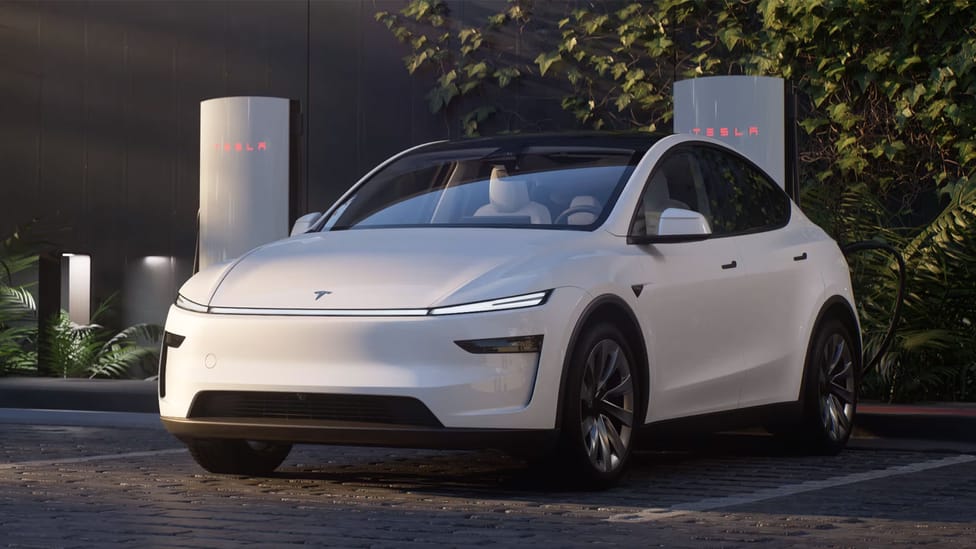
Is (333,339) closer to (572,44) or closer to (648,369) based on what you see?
(648,369)

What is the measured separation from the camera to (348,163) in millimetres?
14859

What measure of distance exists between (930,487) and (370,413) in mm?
2552

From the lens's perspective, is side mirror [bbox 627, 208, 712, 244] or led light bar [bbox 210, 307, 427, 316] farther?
side mirror [bbox 627, 208, 712, 244]

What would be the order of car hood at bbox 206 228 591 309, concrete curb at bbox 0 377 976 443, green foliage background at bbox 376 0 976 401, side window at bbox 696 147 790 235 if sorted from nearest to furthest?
car hood at bbox 206 228 591 309, side window at bbox 696 147 790 235, concrete curb at bbox 0 377 976 443, green foliage background at bbox 376 0 976 401

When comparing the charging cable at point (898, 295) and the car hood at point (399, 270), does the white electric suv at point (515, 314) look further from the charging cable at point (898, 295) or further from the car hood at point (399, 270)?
the charging cable at point (898, 295)

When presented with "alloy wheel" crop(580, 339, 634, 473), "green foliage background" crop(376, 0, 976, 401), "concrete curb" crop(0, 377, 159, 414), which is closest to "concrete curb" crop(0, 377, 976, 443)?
"concrete curb" crop(0, 377, 159, 414)

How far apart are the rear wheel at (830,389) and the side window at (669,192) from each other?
3.47 ft

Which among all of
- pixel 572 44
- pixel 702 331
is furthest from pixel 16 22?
pixel 702 331

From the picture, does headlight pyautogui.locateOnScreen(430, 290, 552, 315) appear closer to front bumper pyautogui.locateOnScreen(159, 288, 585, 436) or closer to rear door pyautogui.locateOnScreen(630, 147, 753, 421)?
front bumper pyautogui.locateOnScreen(159, 288, 585, 436)

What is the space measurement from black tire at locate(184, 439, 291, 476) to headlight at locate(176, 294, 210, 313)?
0.62 m

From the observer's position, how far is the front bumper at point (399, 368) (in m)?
6.59

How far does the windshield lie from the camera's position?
7648mm

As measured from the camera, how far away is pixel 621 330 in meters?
7.23

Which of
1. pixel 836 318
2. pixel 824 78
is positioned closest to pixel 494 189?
pixel 836 318
